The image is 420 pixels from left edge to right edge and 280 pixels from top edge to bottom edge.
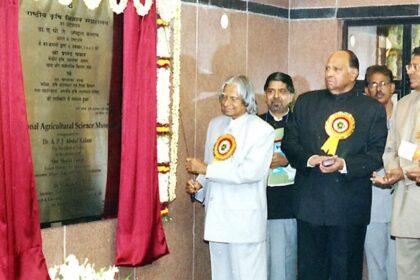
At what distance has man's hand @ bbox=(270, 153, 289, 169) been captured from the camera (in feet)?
15.6

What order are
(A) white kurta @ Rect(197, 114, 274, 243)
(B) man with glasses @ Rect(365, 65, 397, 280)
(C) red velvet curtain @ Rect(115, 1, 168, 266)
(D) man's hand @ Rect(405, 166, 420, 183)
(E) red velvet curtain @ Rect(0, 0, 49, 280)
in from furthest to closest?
(B) man with glasses @ Rect(365, 65, 397, 280) < (A) white kurta @ Rect(197, 114, 274, 243) < (C) red velvet curtain @ Rect(115, 1, 168, 266) < (D) man's hand @ Rect(405, 166, 420, 183) < (E) red velvet curtain @ Rect(0, 0, 49, 280)

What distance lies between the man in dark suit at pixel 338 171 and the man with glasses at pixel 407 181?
0.11 meters

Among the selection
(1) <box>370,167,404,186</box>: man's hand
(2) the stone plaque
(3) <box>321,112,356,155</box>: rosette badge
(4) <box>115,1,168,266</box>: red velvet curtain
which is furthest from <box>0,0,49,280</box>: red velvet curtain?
(1) <box>370,167,404,186</box>: man's hand

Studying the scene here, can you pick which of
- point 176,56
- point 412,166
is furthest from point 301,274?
Answer: point 176,56

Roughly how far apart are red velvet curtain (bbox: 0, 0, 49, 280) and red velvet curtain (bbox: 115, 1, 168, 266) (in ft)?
2.28

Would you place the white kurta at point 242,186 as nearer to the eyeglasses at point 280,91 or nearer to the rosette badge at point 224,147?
the rosette badge at point 224,147

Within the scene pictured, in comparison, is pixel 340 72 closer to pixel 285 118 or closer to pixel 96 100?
pixel 285 118

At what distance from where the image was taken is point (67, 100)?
4113mm

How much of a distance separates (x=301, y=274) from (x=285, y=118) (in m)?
0.97

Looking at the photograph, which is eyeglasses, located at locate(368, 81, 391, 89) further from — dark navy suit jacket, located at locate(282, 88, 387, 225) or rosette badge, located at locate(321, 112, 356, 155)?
rosette badge, located at locate(321, 112, 356, 155)

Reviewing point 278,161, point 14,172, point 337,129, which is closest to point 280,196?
point 278,161

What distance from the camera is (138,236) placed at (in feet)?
14.5

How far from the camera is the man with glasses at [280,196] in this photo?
4844 mm

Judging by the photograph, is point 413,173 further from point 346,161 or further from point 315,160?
point 315,160
